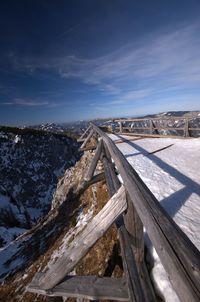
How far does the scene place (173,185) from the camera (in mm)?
5414

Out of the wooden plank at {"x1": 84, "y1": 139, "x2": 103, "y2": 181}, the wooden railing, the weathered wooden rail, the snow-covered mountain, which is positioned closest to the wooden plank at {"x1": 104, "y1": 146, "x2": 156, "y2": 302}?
the weathered wooden rail

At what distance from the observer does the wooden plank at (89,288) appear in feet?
7.82

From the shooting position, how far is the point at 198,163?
717 centimetres

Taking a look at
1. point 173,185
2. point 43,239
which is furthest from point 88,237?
point 43,239

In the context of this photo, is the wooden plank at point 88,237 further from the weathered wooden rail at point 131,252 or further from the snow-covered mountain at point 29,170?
the snow-covered mountain at point 29,170

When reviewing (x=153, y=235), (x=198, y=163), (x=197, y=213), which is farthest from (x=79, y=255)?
(x=198, y=163)

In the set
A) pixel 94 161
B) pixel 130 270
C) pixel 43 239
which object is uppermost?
pixel 94 161

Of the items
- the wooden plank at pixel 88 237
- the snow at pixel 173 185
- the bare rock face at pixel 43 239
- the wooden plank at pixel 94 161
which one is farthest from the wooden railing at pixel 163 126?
the wooden plank at pixel 88 237

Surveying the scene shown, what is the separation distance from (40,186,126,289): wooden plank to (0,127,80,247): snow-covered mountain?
4511 cm

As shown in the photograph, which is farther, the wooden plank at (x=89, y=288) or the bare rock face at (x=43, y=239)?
the bare rock face at (x=43, y=239)

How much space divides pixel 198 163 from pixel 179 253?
254 inches

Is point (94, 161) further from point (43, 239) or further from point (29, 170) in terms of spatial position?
point (29, 170)

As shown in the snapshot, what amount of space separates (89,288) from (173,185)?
3654mm

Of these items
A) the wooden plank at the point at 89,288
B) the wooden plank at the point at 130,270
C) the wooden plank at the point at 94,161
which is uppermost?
the wooden plank at the point at 94,161
